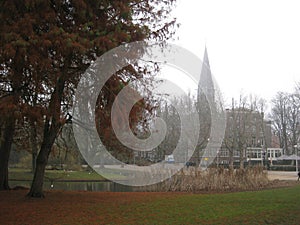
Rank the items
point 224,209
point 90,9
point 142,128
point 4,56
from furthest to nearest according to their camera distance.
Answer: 1. point 142,128
2. point 224,209
3. point 90,9
4. point 4,56

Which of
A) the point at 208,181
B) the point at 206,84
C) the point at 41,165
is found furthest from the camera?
the point at 206,84

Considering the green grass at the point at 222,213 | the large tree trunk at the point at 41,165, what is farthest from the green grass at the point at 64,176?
the green grass at the point at 222,213

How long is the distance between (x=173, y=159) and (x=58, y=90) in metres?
31.1

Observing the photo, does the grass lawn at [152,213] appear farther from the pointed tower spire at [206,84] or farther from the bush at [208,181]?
the pointed tower spire at [206,84]

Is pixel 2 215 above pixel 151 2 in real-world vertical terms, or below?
below

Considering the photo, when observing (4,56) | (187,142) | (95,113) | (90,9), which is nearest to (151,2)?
(90,9)

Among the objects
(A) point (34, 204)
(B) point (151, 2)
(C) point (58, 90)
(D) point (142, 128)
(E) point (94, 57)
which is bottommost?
(A) point (34, 204)

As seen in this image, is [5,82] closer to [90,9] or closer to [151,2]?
[90,9]

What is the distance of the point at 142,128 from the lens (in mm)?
12875

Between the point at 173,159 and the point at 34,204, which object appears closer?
the point at 34,204

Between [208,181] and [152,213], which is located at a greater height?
[208,181]

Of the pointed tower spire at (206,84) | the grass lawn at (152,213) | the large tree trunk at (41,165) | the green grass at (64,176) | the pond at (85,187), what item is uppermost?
the pointed tower spire at (206,84)

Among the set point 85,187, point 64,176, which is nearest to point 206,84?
point 64,176

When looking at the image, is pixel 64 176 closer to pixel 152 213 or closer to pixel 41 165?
pixel 41 165
